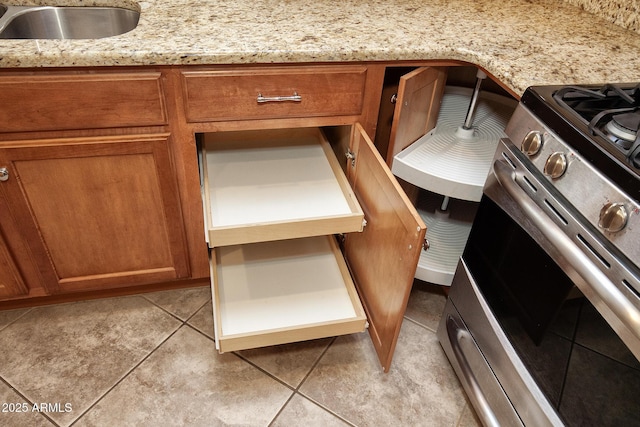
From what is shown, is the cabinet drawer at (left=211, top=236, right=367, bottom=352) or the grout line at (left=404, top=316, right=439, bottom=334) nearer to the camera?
the cabinet drawer at (left=211, top=236, right=367, bottom=352)

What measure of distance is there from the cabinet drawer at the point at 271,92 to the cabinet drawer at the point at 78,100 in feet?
0.34

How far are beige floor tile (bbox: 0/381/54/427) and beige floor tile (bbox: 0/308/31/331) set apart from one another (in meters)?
0.27

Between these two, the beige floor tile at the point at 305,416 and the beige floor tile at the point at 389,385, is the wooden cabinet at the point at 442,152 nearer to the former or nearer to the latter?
the beige floor tile at the point at 389,385

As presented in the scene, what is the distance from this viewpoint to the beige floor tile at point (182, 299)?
1570mm

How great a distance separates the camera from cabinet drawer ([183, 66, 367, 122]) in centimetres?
116

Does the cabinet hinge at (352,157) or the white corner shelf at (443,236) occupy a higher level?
the cabinet hinge at (352,157)

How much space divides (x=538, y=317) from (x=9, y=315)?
1619mm

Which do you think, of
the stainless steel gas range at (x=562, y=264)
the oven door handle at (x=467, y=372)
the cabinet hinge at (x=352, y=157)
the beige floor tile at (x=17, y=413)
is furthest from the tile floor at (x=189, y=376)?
the cabinet hinge at (x=352, y=157)

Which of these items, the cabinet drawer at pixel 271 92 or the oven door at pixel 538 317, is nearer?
the oven door at pixel 538 317

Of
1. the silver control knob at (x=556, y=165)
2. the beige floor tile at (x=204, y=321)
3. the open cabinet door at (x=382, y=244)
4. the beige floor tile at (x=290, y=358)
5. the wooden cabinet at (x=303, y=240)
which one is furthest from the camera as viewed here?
the beige floor tile at (x=204, y=321)

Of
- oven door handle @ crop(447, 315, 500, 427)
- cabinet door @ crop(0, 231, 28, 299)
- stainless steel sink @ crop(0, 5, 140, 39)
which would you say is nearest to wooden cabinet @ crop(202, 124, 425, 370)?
oven door handle @ crop(447, 315, 500, 427)

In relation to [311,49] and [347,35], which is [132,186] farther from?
[347,35]

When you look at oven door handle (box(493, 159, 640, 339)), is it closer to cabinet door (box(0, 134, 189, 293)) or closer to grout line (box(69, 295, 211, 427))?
cabinet door (box(0, 134, 189, 293))

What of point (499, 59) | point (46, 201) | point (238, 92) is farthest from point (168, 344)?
point (499, 59)
